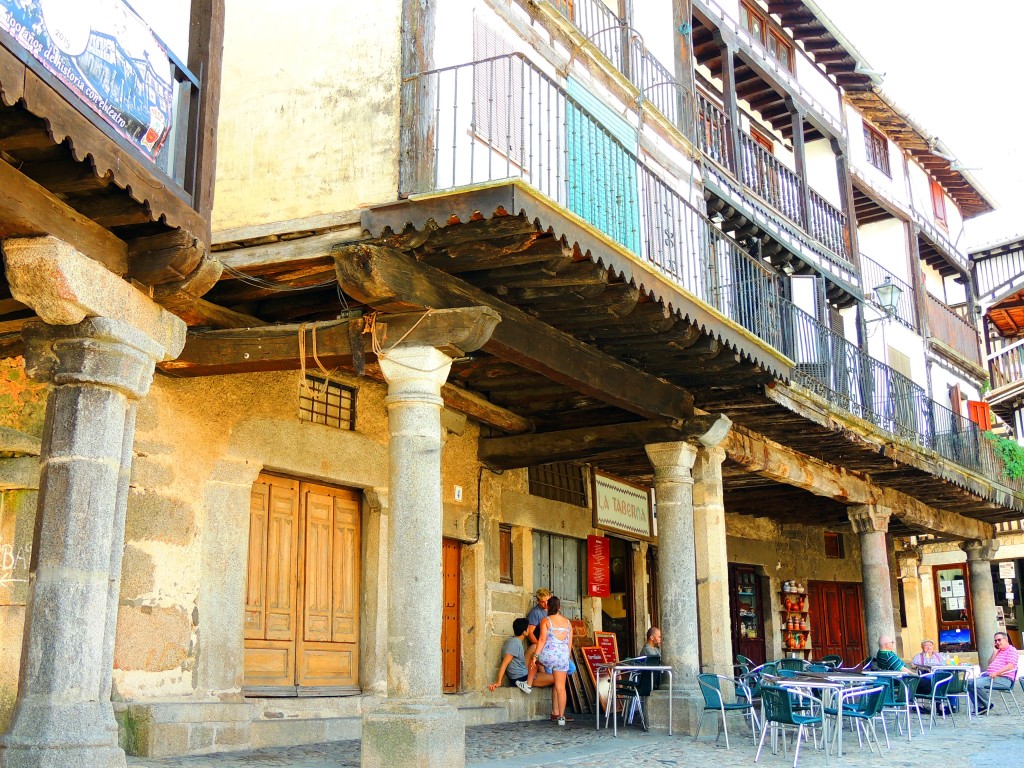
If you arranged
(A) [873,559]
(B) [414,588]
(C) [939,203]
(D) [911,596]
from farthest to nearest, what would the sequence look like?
(C) [939,203], (D) [911,596], (A) [873,559], (B) [414,588]

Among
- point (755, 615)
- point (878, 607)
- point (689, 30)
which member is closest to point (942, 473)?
point (878, 607)

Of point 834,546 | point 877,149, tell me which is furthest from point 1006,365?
point 877,149

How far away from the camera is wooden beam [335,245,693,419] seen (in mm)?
7160

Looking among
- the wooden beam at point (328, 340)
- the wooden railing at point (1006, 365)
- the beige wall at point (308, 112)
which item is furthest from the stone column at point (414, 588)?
the wooden railing at point (1006, 365)

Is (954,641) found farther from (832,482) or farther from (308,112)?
(308,112)

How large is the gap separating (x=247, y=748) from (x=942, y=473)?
39.1ft

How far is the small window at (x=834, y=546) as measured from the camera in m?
22.0

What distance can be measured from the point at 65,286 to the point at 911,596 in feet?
74.1

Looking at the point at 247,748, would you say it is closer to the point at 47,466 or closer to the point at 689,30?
the point at 47,466

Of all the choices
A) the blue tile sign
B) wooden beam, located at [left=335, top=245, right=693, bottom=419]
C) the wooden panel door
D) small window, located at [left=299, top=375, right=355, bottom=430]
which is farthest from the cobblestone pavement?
the blue tile sign

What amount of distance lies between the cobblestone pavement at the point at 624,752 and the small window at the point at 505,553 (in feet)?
5.91

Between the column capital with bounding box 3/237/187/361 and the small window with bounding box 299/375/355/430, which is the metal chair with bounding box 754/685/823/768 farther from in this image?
the column capital with bounding box 3/237/187/361

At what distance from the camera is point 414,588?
23.4 feet

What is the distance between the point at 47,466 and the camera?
584 centimetres
